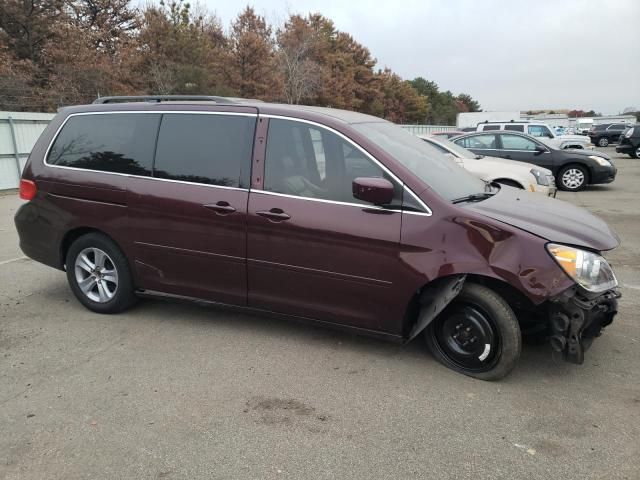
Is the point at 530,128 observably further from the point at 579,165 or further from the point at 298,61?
the point at 298,61

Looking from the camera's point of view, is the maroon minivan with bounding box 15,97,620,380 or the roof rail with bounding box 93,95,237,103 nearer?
the maroon minivan with bounding box 15,97,620,380

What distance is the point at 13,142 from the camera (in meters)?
14.3

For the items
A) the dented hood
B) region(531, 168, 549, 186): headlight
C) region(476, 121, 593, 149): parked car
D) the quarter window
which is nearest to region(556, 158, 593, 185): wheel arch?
the quarter window

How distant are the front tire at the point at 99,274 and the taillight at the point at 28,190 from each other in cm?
62

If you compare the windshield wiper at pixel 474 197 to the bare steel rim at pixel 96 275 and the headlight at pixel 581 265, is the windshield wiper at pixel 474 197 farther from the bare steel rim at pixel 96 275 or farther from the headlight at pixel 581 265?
the bare steel rim at pixel 96 275

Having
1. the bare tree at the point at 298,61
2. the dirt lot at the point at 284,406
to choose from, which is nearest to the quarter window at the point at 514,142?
the dirt lot at the point at 284,406

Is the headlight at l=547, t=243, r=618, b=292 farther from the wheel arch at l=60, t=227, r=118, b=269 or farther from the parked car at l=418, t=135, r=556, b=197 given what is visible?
the parked car at l=418, t=135, r=556, b=197

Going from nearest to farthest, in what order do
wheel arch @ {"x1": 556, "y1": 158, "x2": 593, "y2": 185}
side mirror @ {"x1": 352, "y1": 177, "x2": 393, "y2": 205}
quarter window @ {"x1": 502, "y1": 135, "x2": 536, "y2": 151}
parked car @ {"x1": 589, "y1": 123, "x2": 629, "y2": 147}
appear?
side mirror @ {"x1": 352, "y1": 177, "x2": 393, "y2": 205} → quarter window @ {"x1": 502, "y1": 135, "x2": 536, "y2": 151} → wheel arch @ {"x1": 556, "y1": 158, "x2": 593, "y2": 185} → parked car @ {"x1": 589, "y1": 123, "x2": 629, "y2": 147}

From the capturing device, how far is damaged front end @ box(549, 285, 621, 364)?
320cm

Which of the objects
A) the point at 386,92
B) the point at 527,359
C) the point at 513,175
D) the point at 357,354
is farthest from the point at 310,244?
the point at 386,92

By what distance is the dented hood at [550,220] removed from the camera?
337cm

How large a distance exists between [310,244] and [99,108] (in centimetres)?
252

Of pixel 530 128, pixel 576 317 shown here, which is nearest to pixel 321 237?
pixel 576 317

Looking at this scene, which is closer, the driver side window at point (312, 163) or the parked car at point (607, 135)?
the driver side window at point (312, 163)
